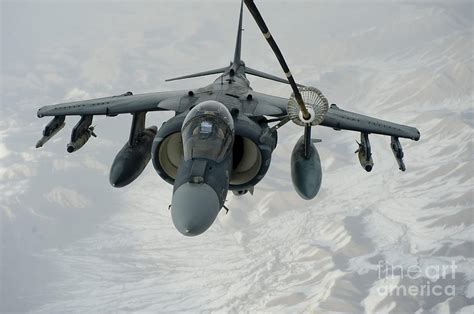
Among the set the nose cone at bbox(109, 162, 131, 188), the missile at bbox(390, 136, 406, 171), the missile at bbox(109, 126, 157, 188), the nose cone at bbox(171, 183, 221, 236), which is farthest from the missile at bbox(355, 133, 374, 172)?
the nose cone at bbox(109, 162, 131, 188)

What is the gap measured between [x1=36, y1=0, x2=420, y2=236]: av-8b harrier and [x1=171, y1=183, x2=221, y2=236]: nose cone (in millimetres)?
21

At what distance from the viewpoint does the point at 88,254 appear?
172125 millimetres

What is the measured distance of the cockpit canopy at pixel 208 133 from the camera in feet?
38.8

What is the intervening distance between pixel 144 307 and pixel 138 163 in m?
130

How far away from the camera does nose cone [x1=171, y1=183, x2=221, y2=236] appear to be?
1044 cm

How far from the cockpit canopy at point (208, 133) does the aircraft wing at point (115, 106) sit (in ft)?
12.9

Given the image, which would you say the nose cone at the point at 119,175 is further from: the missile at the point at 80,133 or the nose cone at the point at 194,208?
the nose cone at the point at 194,208

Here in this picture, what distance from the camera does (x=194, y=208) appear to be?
1063 centimetres

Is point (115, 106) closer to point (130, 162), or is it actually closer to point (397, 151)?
point (130, 162)

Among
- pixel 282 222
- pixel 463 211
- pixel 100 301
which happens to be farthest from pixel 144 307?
pixel 463 211

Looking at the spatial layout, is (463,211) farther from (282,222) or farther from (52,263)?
(52,263)

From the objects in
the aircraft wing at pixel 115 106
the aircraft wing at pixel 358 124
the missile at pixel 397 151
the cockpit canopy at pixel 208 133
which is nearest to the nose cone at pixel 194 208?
the cockpit canopy at pixel 208 133

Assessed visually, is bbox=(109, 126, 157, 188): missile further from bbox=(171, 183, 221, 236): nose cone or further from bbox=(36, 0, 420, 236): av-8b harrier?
bbox=(171, 183, 221, 236): nose cone

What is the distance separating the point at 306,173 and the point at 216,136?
3461mm
